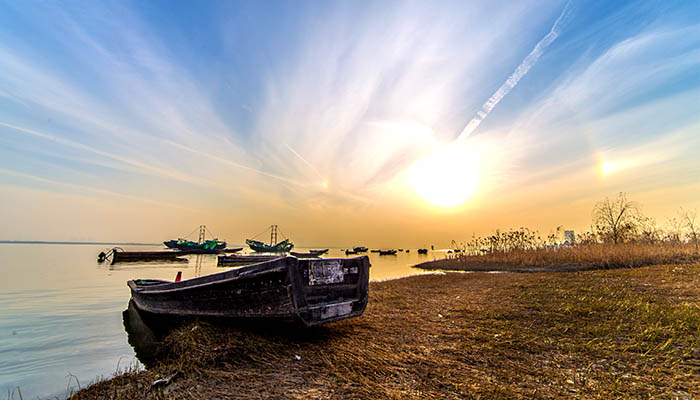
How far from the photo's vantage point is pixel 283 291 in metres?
4.31

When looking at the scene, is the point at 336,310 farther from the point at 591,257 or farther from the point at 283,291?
the point at 591,257

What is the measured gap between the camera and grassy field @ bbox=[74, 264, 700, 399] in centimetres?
278

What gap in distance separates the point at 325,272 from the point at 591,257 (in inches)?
835

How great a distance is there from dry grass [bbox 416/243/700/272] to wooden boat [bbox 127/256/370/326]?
18.3 meters

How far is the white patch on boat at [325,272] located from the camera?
15.7 ft

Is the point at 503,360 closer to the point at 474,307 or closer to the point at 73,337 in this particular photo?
the point at 474,307

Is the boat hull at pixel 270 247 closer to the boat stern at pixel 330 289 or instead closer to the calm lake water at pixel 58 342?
the calm lake water at pixel 58 342

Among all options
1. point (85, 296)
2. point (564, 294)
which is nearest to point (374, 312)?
point (564, 294)

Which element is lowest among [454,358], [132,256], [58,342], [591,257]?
[58,342]

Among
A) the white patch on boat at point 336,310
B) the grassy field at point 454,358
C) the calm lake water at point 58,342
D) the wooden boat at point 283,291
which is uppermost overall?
the wooden boat at point 283,291

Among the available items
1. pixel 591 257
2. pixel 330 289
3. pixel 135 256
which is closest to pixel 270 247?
pixel 135 256

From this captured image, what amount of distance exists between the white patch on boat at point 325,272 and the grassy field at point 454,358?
0.92m

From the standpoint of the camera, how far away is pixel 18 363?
20.5 ft

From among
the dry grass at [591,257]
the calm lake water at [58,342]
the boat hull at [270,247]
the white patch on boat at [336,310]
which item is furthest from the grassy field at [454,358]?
the boat hull at [270,247]
